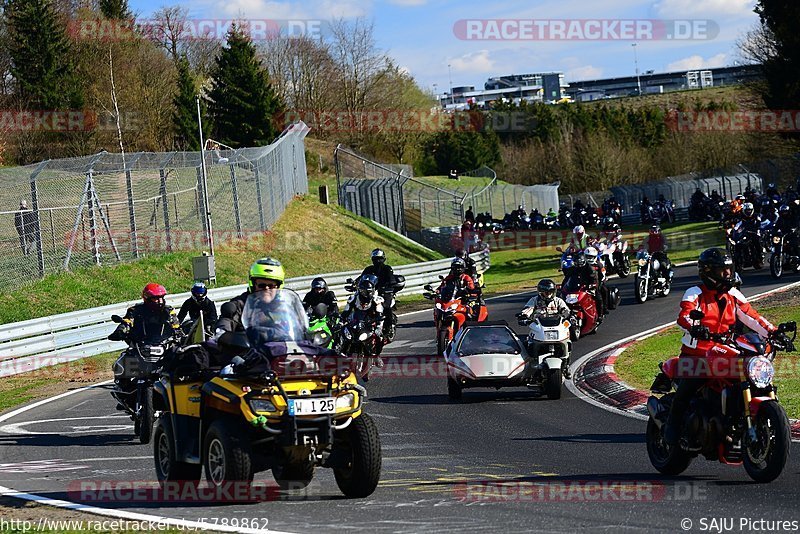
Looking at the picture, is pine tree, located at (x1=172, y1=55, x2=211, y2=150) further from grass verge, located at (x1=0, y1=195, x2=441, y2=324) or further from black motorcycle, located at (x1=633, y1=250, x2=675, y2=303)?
black motorcycle, located at (x1=633, y1=250, x2=675, y2=303)

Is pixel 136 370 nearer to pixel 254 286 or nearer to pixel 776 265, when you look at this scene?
pixel 254 286

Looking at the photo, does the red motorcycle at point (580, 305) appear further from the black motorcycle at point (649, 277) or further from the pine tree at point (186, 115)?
the pine tree at point (186, 115)

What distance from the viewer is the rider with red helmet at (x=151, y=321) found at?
1443cm

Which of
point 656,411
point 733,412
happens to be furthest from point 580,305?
point 733,412

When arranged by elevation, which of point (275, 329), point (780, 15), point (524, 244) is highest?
point (780, 15)

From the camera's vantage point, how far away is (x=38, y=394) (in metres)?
19.5

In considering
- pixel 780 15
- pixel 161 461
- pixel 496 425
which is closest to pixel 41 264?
pixel 496 425

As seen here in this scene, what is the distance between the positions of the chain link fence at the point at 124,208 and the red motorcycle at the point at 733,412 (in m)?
18.8

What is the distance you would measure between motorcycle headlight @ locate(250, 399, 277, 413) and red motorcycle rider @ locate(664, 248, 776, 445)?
337 centimetres

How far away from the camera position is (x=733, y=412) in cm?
928

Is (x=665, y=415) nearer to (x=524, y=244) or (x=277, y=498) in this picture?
(x=277, y=498)

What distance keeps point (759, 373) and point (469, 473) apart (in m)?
2.85

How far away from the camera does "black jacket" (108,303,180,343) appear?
14414 millimetres

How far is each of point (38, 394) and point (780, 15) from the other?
4440 centimetres
